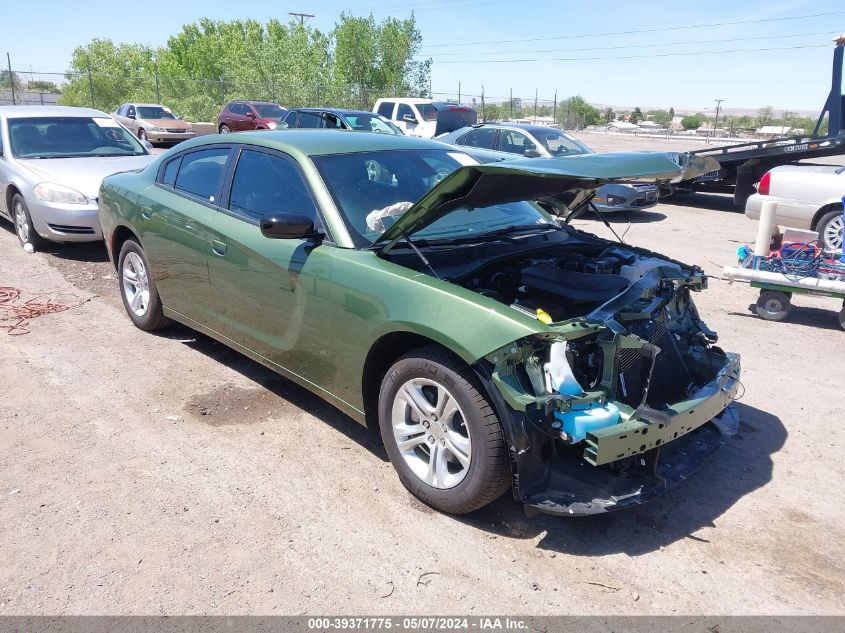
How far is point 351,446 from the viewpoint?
4156 millimetres

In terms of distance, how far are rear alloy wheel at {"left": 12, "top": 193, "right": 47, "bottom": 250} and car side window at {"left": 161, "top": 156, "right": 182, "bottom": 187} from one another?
13.1ft

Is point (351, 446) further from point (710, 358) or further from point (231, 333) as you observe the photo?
point (710, 358)

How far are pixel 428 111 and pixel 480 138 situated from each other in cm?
674

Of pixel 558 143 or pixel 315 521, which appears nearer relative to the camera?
pixel 315 521

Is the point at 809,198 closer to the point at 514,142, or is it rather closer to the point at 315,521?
the point at 514,142

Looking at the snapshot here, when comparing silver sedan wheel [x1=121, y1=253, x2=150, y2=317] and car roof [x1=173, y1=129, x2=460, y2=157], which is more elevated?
car roof [x1=173, y1=129, x2=460, y2=157]

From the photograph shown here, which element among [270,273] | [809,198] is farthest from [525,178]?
[809,198]

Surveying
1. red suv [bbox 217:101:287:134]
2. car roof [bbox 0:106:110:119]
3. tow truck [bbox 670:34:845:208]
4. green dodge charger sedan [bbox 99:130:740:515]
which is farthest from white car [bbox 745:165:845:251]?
Result: red suv [bbox 217:101:287:134]

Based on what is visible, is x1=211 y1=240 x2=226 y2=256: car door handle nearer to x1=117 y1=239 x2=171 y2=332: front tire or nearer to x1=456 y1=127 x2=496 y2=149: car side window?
x1=117 y1=239 x2=171 y2=332: front tire

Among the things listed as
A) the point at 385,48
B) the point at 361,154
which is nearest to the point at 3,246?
the point at 361,154

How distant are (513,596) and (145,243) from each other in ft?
13.2

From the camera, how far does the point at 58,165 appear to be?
855 cm

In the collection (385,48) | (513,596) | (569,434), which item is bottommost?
(513,596)

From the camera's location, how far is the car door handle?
14.8 ft
